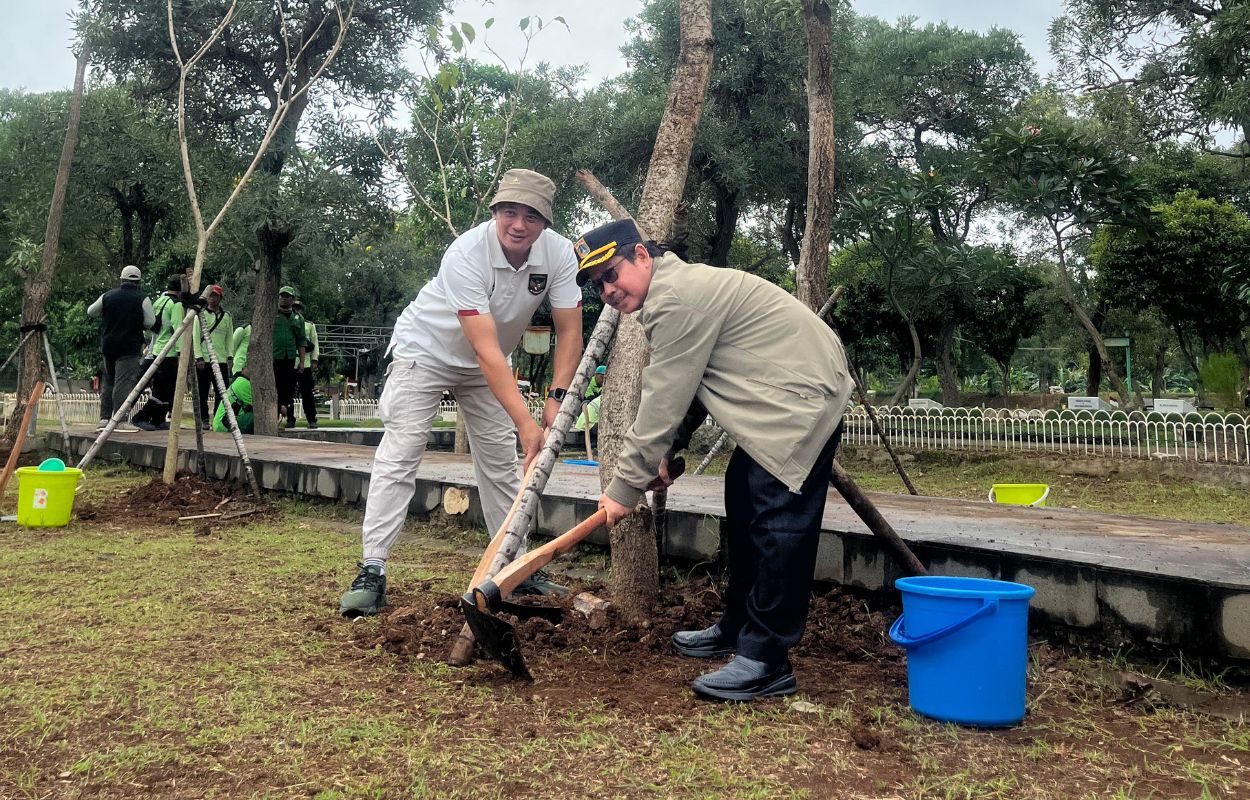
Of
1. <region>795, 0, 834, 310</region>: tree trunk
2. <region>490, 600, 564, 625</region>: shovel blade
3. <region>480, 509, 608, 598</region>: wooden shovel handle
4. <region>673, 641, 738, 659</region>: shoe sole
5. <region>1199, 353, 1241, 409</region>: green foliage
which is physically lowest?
<region>673, 641, 738, 659</region>: shoe sole

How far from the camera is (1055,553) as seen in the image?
329cm

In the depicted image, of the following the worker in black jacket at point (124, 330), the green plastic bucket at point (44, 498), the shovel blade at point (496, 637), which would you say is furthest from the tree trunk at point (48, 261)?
the shovel blade at point (496, 637)

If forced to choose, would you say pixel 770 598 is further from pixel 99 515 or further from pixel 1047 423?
pixel 1047 423

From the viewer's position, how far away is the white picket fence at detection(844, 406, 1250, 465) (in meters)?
10.7

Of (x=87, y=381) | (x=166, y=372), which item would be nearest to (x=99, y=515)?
(x=166, y=372)

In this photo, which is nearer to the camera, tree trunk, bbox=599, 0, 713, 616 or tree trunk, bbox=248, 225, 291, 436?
tree trunk, bbox=599, 0, 713, 616

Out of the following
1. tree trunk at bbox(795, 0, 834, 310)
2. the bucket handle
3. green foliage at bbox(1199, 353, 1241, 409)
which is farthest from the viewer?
green foliage at bbox(1199, 353, 1241, 409)

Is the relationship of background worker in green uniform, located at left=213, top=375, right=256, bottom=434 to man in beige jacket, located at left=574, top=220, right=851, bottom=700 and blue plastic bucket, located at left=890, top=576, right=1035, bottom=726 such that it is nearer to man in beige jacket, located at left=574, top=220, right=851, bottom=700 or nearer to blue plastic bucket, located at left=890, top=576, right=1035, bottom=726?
man in beige jacket, located at left=574, top=220, right=851, bottom=700

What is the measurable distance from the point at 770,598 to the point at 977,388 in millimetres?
62191

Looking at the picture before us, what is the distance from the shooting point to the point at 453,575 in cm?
471

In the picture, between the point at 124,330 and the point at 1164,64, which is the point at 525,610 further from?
the point at 1164,64

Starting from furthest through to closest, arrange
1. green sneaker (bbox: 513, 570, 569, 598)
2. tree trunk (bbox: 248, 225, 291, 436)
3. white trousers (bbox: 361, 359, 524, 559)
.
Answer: tree trunk (bbox: 248, 225, 291, 436)
green sneaker (bbox: 513, 570, 569, 598)
white trousers (bbox: 361, 359, 524, 559)

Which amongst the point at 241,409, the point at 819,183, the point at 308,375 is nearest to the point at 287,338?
the point at 308,375

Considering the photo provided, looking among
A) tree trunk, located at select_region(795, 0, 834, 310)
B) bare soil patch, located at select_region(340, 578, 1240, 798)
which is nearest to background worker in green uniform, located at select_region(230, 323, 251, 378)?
tree trunk, located at select_region(795, 0, 834, 310)
